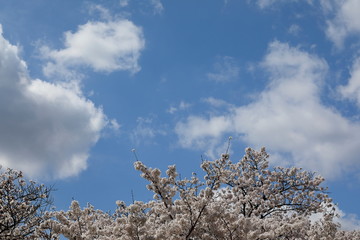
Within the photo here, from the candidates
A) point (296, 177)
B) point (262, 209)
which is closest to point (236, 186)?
point (262, 209)

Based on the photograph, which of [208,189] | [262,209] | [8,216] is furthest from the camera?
[262,209]

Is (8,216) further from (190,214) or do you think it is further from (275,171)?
(275,171)

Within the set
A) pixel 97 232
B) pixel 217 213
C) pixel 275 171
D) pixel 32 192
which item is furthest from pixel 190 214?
pixel 275 171

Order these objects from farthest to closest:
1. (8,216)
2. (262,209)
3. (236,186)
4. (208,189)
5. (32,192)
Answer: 1. (236,186)
2. (262,209)
3. (32,192)
4. (8,216)
5. (208,189)

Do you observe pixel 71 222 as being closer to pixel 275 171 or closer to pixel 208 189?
pixel 208 189

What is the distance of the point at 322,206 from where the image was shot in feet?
76.0

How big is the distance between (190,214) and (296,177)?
16.0m

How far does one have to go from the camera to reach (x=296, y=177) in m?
24.2

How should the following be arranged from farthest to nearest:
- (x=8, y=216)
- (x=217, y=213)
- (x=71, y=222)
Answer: (x=8, y=216) < (x=71, y=222) < (x=217, y=213)

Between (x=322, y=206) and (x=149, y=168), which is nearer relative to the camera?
(x=149, y=168)

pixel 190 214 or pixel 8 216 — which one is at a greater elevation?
pixel 8 216

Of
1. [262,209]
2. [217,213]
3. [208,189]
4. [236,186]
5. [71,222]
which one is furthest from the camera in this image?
[236,186]

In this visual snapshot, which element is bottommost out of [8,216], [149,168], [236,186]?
[149,168]

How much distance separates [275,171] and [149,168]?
15.5 m
